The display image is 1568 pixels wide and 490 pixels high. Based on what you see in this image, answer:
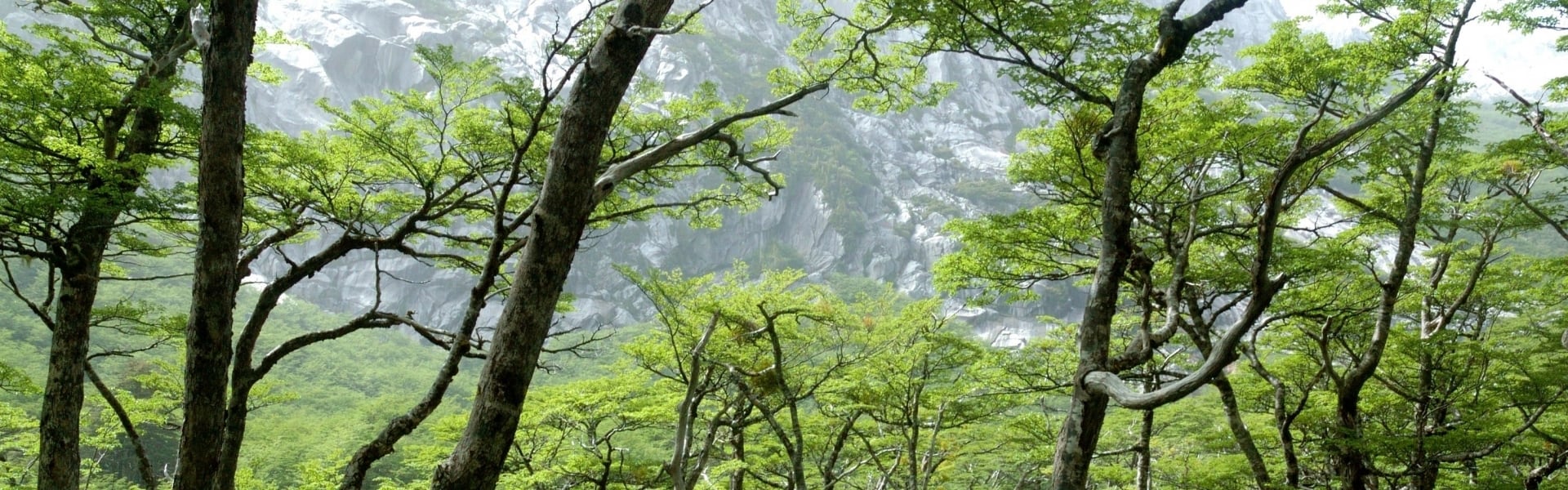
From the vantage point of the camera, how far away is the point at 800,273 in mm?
10742

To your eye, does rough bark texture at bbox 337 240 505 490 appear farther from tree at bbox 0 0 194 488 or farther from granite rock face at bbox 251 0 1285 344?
granite rock face at bbox 251 0 1285 344

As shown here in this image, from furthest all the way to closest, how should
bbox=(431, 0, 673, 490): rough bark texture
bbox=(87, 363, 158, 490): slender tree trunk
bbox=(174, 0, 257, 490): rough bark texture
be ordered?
1. bbox=(87, 363, 158, 490): slender tree trunk
2. bbox=(174, 0, 257, 490): rough bark texture
3. bbox=(431, 0, 673, 490): rough bark texture

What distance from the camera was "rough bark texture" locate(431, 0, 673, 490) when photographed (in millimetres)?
2393

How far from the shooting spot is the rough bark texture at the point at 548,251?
239 cm

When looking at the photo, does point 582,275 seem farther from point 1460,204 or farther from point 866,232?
point 1460,204

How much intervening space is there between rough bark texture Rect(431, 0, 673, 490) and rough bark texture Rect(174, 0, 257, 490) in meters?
1.55

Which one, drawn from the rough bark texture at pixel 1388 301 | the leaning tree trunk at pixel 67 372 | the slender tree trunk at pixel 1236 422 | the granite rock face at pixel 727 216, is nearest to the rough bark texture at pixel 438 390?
the leaning tree trunk at pixel 67 372

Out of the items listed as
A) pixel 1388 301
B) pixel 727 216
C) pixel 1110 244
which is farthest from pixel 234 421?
pixel 727 216

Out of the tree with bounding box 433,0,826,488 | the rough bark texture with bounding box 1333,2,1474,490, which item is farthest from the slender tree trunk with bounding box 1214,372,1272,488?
the tree with bounding box 433,0,826,488

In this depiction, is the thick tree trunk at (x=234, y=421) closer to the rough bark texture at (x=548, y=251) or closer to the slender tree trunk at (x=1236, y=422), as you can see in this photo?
the rough bark texture at (x=548, y=251)

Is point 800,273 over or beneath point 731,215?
beneath

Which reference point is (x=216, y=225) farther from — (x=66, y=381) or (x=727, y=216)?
(x=727, y=216)

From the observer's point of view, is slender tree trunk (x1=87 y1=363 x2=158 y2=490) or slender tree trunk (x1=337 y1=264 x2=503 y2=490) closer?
slender tree trunk (x1=337 y1=264 x2=503 y2=490)

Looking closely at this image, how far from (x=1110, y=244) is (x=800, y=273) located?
296 inches
